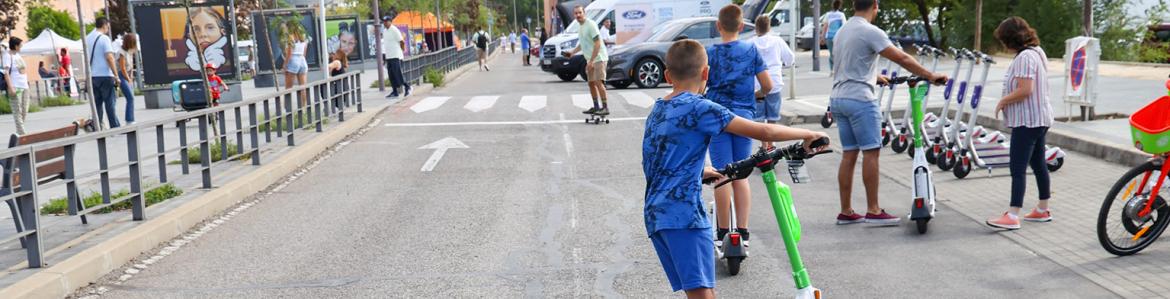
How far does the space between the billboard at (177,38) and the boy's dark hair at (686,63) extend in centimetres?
2126

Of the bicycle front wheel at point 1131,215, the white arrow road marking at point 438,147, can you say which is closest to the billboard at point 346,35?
the white arrow road marking at point 438,147

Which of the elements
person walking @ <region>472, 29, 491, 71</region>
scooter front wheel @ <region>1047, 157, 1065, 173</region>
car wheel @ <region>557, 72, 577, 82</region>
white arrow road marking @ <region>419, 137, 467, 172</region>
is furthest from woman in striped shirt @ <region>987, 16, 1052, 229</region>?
person walking @ <region>472, 29, 491, 71</region>

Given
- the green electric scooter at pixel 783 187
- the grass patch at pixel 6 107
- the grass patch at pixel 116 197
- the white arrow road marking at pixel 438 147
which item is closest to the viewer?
the green electric scooter at pixel 783 187

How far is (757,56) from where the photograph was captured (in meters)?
7.02

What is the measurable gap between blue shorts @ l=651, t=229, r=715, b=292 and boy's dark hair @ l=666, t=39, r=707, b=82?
563 mm

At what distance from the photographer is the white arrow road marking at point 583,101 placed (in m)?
20.0

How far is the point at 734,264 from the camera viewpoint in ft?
20.6

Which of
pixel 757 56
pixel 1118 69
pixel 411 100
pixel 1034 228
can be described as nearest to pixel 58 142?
pixel 757 56

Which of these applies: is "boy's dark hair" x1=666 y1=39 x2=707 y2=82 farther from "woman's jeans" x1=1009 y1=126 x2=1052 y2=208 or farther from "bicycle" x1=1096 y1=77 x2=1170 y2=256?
"woman's jeans" x1=1009 y1=126 x2=1052 y2=208

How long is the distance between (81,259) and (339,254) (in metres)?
1.52

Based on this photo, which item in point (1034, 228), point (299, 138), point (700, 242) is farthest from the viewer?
point (299, 138)

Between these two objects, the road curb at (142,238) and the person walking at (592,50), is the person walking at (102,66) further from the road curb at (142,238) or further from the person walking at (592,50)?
the person walking at (592,50)

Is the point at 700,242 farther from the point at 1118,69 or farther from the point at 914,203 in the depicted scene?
the point at 1118,69

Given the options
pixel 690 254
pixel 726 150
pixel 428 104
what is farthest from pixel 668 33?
pixel 690 254
